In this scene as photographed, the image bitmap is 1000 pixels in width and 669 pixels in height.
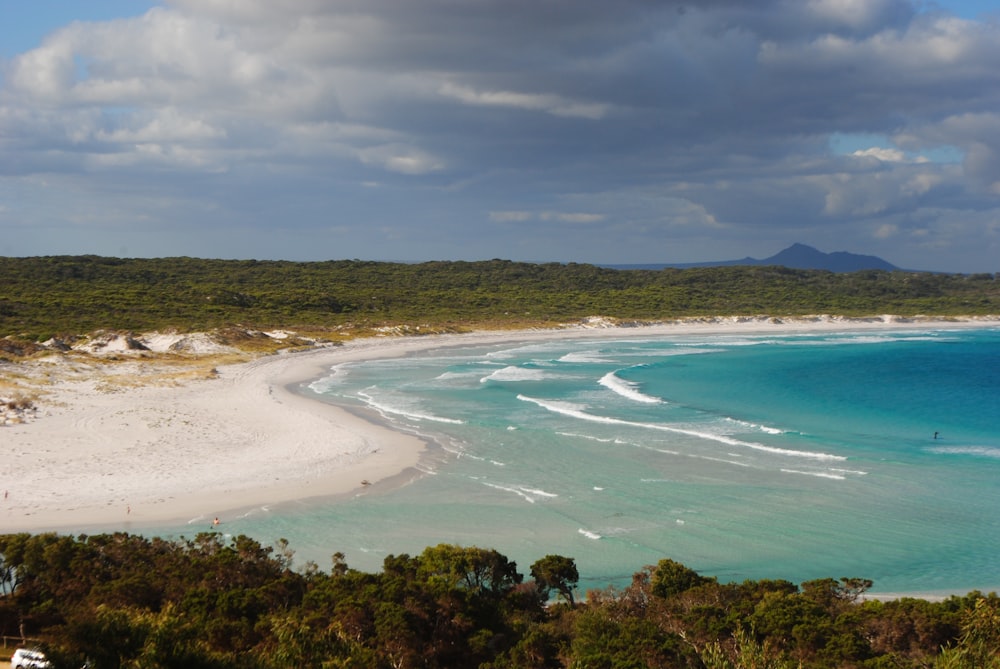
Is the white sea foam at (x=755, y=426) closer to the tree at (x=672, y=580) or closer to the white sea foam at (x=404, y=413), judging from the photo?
the white sea foam at (x=404, y=413)

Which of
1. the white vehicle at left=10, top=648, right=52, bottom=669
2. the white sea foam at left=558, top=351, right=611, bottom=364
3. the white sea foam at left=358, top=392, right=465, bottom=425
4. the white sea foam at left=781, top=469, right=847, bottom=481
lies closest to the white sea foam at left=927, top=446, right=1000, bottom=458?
the white sea foam at left=781, top=469, right=847, bottom=481

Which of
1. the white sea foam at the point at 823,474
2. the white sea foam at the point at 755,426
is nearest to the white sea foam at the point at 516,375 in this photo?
the white sea foam at the point at 755,426

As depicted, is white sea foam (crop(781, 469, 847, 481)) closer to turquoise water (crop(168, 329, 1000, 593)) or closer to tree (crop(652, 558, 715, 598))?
turquoise water (crop(168, 329, 1000, 593))

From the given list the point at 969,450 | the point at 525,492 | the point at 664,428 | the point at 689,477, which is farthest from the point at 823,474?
the point at 525,492

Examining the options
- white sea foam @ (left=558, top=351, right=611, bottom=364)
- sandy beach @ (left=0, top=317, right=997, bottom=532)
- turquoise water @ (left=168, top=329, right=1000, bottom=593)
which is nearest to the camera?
turquoise water @ (left=168, top=329, right=1000, bottom=593)

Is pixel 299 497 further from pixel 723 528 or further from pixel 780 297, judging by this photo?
pixel 780 297

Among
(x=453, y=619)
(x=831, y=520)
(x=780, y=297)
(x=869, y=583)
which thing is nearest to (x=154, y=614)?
(x=453, y=619)
